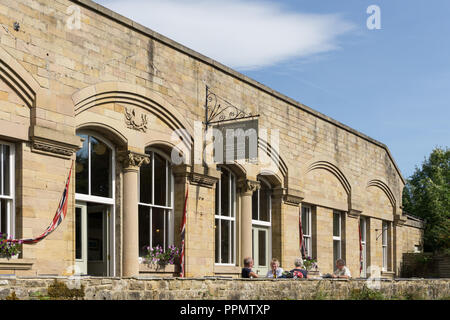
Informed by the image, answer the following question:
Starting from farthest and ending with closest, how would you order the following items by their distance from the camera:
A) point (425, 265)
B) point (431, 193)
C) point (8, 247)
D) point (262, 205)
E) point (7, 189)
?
Answer: point (431, 193), point (425, 265), point (262, 205), point (7, 189), point (8, 247)

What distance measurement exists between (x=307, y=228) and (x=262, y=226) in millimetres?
3097

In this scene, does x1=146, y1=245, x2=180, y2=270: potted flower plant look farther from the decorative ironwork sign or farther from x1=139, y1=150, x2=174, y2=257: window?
the decorative ironwork sign

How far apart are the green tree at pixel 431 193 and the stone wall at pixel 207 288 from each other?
21408mm

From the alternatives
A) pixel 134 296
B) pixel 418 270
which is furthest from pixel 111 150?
pixel 418 270

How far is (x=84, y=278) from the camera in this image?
8766 mm

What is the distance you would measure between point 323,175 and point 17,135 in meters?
14.4

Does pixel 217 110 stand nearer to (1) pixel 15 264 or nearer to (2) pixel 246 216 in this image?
(2) pixel 246 216

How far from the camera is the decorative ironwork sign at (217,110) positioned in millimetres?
19156

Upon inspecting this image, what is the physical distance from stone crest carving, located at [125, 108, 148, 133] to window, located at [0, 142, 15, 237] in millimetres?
3376

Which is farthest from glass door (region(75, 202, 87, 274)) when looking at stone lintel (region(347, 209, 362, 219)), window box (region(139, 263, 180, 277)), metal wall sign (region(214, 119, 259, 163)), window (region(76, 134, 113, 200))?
stone lintel (region(347, 209, 362, 219))

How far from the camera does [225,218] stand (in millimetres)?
20328

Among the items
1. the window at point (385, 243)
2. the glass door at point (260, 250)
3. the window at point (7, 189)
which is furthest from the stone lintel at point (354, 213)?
the window at point (7, 189)

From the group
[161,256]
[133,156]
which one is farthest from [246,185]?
[133,156]

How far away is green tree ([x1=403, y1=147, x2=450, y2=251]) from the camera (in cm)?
3925
